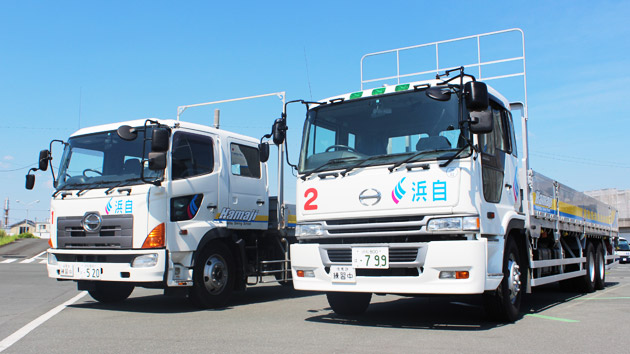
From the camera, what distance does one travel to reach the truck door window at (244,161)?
9500mm

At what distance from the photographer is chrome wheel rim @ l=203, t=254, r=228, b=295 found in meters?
8.80

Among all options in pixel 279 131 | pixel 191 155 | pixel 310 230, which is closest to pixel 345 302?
pixel 310 230

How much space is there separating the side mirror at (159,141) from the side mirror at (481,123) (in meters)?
3.97

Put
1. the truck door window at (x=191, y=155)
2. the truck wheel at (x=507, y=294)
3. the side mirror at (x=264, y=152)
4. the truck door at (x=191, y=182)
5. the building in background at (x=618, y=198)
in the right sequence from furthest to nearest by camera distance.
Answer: the building in background at (x=618, y=198), the side mirror at (x=264, y=152), the truck door window at (x=191, y=155), the truck door at (x=191, y=182), the truck wheel at (x=507, y=294)

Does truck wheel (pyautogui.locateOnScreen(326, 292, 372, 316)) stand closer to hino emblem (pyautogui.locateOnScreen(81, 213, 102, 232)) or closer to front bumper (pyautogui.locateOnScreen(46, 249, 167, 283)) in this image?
front bumper (pyautogui.locateOnScreen(46, 249, 167, 283))

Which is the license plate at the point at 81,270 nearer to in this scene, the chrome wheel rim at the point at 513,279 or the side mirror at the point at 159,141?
the side mirror at the point at 159,141

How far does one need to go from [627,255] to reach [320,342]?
105 ft

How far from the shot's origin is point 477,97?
603 centimetres

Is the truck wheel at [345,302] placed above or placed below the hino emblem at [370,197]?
below

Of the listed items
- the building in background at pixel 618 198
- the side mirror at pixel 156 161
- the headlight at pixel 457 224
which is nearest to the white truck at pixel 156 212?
the side mirror at pixel 156 161

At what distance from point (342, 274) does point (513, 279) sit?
7.00ft

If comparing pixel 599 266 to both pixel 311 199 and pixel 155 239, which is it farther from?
pixel 155 239

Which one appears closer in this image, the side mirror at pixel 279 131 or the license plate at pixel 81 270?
the side mirror at pixel 279 131

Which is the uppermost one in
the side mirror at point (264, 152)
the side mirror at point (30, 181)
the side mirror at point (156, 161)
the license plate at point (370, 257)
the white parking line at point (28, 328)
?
the side mirror at point (264, 152)
